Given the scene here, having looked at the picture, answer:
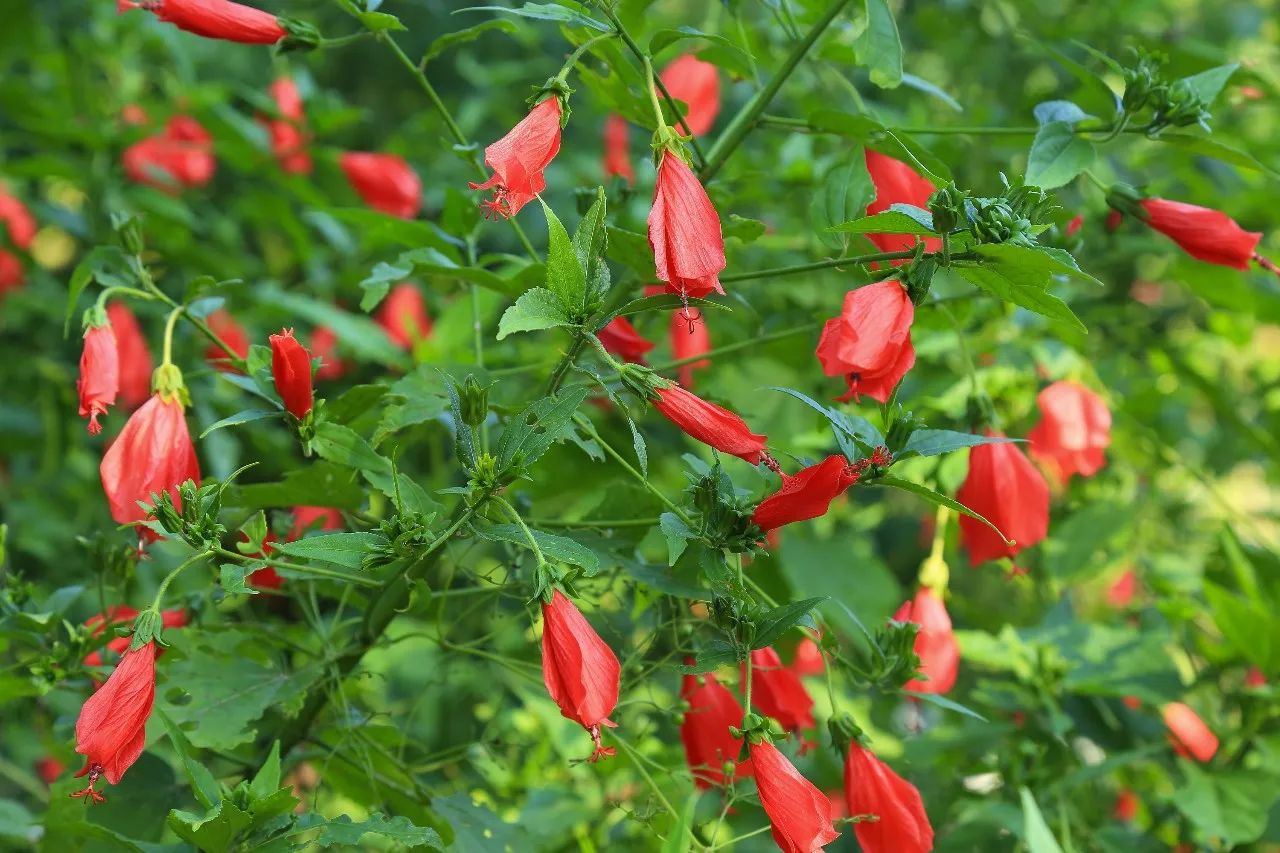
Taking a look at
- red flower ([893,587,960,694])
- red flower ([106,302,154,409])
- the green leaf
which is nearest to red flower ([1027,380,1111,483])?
red flower ([893,587,960,694])

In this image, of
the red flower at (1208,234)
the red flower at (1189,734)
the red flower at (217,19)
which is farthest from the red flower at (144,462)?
the red flower at (1189,734)

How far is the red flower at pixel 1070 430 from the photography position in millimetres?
1034

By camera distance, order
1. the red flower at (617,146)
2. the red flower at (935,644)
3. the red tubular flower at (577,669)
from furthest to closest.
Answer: the red flower at (617,146) → the red flower at (935,644) → the red tubular flower at (577,669)

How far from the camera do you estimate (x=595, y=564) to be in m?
0.61

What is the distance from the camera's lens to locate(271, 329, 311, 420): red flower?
0.69 metres

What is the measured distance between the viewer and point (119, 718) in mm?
623

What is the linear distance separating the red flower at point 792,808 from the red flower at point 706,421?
0.56 feet

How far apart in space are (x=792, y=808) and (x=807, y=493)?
0.16 m

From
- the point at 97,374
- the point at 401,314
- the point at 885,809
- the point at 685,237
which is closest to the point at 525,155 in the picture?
the point at 685,237

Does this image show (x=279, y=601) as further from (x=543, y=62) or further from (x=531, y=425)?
(x=543, y=62)

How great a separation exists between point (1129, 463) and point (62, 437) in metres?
1.37

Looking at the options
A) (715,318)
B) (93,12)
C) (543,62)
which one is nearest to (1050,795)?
(715,318)

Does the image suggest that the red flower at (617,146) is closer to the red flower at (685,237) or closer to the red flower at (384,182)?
the red flower at (384,182)

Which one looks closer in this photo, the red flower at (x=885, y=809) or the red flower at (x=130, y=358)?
the red flower at (x=885, y=809)
